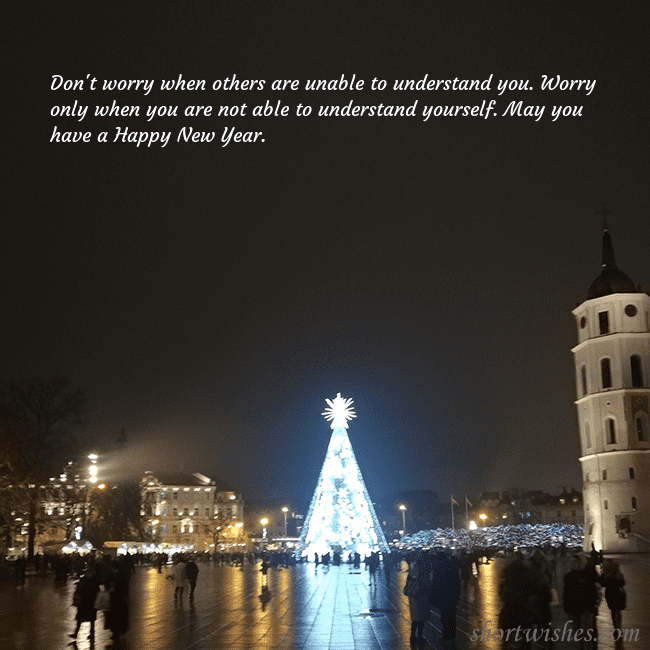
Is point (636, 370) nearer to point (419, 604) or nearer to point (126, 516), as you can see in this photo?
point (126, 516)

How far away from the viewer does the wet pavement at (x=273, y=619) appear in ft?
52.2

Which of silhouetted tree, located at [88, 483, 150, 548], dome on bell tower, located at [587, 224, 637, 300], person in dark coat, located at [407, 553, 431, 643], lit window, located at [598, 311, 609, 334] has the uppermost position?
dome on bell tower, located at [587, 224, 637, 300]

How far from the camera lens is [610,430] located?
69.2m

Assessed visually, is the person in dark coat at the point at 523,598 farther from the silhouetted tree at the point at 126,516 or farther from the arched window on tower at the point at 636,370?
the silhouetted tree at the point at 126,516

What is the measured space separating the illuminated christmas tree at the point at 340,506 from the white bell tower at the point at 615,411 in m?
23.3

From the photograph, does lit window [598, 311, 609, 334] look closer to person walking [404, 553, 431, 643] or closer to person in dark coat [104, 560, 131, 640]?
person walking [404, 553, 431, 643]

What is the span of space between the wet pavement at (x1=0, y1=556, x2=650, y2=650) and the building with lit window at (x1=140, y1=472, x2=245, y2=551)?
8912cm

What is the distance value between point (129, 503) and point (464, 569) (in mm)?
56075

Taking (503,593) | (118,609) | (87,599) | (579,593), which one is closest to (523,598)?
(503,593)

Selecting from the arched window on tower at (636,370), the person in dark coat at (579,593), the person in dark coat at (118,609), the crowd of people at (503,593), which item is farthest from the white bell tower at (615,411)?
the person in dark coat at (118,609)

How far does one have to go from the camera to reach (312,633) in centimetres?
1752

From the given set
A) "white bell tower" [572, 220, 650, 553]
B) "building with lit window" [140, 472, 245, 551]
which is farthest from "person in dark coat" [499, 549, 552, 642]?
"building with lit window" [140, 472, 245, 551]

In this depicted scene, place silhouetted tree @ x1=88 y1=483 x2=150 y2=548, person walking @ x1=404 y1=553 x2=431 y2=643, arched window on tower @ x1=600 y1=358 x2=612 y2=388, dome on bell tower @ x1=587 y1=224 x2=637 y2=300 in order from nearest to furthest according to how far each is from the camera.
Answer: person walking @ x1=404 y1=553 x2=431 y2=643 → arched window on tower @ x1=600 y1=358 x2=612 y2=388 → dome on bell tower @ x1=587 y1=224 x2=637 y2=300 → silhouetted tree @ x1=88 y1=483 x2=150 y2=548

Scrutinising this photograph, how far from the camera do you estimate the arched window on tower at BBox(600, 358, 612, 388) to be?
231 feet
